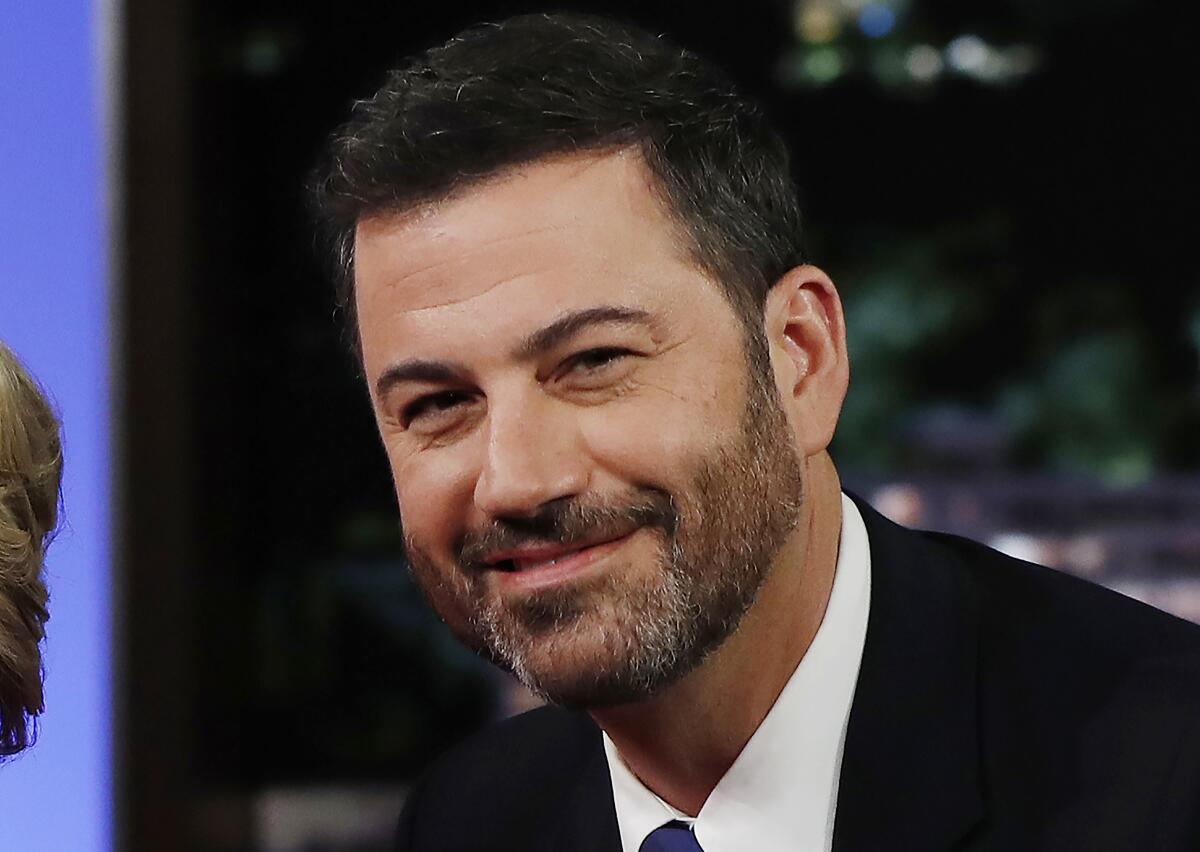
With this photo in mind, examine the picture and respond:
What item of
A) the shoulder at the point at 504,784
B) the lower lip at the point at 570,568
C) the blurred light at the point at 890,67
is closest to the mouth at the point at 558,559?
the lower lip at the point at 570,568

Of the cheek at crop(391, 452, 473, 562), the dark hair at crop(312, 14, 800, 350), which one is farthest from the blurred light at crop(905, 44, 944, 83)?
the cheek at crop(391, 452, 473, 562)

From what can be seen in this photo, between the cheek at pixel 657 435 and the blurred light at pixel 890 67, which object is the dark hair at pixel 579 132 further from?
the blurred light at pixel 890 67

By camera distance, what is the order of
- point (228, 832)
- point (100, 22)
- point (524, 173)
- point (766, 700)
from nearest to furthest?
point (524, 173) < point (766, 700) < point (100, 22) < point (228, 832)

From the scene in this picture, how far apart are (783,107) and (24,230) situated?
765 mm

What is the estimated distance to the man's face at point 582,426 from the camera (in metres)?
1.08

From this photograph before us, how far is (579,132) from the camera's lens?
1108 mm

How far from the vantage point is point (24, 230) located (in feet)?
4.29

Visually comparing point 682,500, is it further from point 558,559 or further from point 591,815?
point 591,815

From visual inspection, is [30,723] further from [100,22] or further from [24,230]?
[100,22]

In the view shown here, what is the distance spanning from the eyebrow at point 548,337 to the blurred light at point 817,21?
0.64 meters

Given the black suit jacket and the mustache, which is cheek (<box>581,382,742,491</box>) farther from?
the black suit jacket

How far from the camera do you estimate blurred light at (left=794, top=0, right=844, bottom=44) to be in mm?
1621

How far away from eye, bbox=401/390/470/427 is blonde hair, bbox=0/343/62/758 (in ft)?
0.98

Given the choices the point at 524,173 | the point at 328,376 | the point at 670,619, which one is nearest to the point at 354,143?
the point at 524,173
